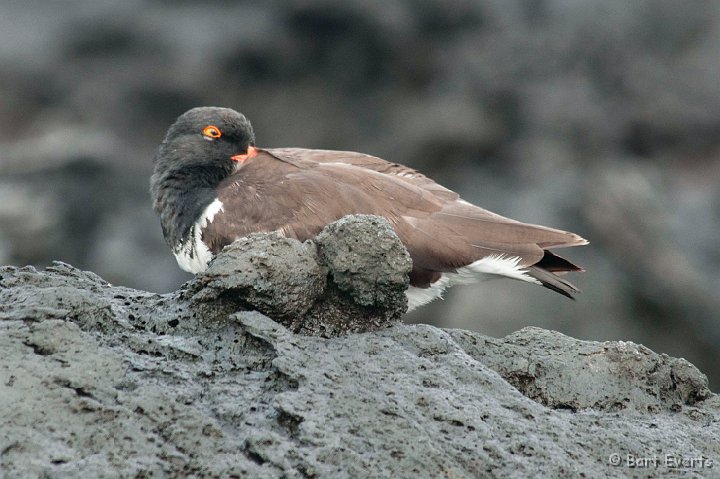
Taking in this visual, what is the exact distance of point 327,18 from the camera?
1220 centimetres

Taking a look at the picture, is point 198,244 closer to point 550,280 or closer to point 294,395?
point 550,280

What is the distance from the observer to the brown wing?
5.54 meters

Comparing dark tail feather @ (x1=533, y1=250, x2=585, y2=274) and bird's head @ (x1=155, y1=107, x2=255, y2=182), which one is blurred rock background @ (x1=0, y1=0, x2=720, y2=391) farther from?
dark tail feather @ (x1=533, y1=250, x2=585, y2=274)

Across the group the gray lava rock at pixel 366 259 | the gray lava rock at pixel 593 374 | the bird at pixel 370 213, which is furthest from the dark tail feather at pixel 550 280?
the gray lava rock at pixel 366 259

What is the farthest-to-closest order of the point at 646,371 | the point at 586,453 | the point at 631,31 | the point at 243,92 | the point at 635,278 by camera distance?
the point at 631,31, the point at 243,92, the point at 635,278, the point at 646,371, the point at 586,453

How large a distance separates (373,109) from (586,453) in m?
8.57

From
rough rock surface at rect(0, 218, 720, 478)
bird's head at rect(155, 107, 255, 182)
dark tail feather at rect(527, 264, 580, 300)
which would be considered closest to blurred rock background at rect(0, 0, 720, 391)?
bird's head at rect(155, 107, 255, 182)

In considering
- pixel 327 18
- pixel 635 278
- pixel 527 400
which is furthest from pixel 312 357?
pixel 327 18

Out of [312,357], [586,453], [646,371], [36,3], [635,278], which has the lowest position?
[586,453]

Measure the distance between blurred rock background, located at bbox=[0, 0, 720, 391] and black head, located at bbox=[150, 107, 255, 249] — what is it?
4.18 meters

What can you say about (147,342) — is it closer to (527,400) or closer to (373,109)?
(527,400)

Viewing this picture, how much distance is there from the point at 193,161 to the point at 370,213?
1332mm

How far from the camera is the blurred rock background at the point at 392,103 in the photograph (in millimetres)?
10742

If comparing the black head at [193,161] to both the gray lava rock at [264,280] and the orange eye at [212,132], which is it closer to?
the orange eye at [212,132]
